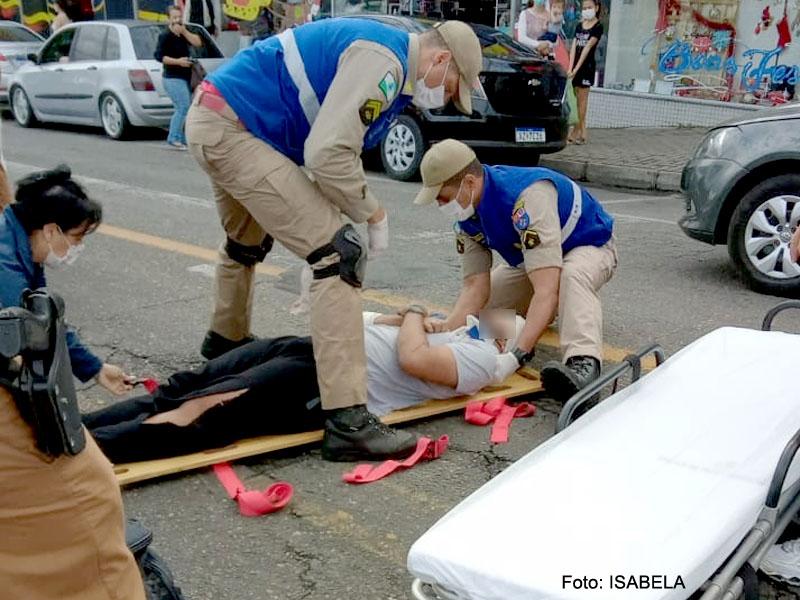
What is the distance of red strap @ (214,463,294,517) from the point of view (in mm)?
2895

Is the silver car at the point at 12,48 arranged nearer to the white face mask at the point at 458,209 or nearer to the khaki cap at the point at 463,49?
the white face mask at the point at 458,209

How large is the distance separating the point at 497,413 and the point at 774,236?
2.56 m

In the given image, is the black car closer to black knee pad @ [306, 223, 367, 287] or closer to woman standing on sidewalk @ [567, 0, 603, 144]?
woman standing on sidewalk @ [567, 0, 603, 144]

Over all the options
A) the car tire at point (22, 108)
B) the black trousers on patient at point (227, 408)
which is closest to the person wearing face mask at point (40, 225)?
the black trousers on patient at point (227, 408)

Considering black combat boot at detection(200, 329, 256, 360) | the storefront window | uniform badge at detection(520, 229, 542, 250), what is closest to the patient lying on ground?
uniform badge at detection(520, 229, 542, 250)

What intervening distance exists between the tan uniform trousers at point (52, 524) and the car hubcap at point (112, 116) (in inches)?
422

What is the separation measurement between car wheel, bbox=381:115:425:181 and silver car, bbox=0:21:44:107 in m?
7.36

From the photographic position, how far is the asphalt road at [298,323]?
2676 millimetres

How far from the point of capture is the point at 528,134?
892 cm

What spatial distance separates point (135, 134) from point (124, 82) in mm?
899

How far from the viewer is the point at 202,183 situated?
870cm

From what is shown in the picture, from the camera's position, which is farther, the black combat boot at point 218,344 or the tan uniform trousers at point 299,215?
the black combat boot at point 218,344

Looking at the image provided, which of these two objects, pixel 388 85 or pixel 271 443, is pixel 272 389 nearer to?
pixel 271 443

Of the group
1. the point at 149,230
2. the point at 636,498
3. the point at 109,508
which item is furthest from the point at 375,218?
the point at 149,230
